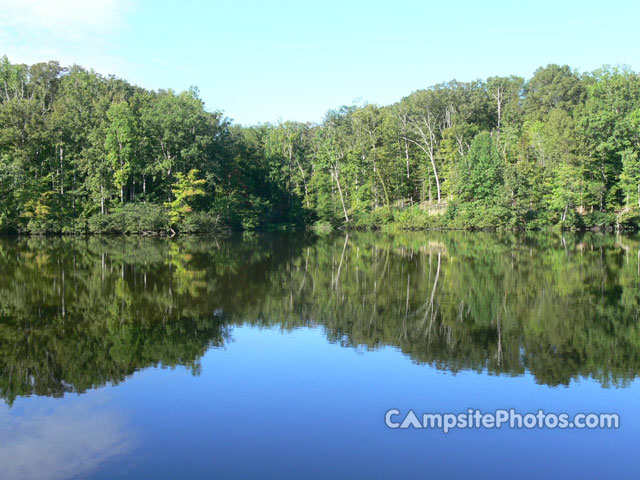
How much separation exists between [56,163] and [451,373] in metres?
48.8

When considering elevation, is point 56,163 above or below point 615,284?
above

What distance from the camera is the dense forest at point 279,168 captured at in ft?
157

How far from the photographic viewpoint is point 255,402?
8289mm

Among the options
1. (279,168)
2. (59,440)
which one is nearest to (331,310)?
(59,440)

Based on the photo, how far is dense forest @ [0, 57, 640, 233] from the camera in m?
47.8

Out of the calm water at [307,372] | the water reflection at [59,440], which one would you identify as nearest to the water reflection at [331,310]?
the calm water at [307,372]

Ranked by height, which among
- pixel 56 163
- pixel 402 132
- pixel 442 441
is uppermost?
pixel 402 132

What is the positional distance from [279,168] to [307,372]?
5707cm

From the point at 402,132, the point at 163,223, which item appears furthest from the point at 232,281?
the point at 402,132

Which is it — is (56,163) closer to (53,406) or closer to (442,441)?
(53,406)

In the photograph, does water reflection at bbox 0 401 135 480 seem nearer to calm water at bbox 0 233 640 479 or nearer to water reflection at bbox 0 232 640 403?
calm water at bbox 0 233 640 479

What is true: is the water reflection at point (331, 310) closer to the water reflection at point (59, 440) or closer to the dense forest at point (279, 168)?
the water reflection at point (59, 440)

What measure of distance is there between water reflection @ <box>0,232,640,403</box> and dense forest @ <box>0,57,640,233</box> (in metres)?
22.5

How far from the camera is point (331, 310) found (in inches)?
580
